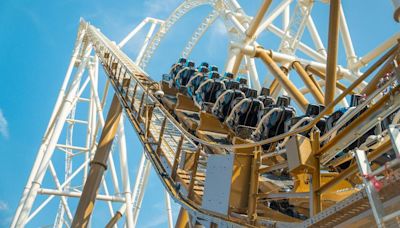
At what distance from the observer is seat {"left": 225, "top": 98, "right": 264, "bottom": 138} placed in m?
4.31

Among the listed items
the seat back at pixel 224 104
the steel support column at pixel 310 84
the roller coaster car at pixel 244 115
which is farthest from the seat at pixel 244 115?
the steel support column at pixel 310 84

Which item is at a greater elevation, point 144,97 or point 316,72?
point 316,72

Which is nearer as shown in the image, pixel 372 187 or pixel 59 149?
pixel 372 187

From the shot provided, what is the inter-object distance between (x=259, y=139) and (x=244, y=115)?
17.5 inches

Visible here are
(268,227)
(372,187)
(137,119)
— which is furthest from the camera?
(137,119)

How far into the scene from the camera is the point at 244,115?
4.33m

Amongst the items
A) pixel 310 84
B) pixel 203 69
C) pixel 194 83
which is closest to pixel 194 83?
pixel 194 83

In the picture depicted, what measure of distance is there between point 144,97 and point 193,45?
8.71 m

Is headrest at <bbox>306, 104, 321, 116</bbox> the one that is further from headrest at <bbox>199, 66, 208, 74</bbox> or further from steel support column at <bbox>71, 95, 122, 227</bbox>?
steel support column at <bbox>71, 95, 122, 227</bbox>

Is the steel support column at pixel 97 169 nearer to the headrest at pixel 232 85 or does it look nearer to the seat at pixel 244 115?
the headrest at pixel 232 85

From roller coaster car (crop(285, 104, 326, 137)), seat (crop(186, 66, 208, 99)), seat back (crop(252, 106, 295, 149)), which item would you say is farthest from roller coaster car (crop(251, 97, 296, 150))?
seat (crop(186, 66, 208, 99))

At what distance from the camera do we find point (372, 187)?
1559mm

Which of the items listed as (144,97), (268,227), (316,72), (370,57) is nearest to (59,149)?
(144,97)

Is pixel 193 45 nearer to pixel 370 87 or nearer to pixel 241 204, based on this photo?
pixel 370 87
